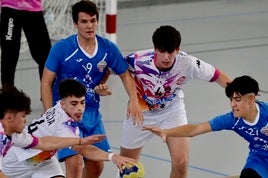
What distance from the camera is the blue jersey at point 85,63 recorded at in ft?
17.1

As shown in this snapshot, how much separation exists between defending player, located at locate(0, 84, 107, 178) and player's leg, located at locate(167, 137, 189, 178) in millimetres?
921

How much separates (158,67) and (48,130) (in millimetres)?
876

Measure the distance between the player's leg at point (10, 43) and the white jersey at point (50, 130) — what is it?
2352 mm

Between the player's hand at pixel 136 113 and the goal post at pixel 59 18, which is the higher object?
the goal post at pixel 59 18

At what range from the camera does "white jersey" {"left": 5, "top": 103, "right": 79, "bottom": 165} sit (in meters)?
4.75

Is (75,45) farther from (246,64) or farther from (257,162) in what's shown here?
(246,64)

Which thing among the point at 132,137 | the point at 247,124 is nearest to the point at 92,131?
the point at 132,137

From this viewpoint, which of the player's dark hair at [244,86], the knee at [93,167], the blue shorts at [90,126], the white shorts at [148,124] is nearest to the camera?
the player's dark hair at [244,86]

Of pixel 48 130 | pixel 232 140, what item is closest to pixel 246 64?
pixel 232 140

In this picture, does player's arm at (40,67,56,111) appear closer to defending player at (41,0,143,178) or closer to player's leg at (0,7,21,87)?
defending player at (41,0,143,178)

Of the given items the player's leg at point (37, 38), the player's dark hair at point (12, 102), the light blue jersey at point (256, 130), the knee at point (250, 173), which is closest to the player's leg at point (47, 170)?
the player's dark hair at point (12, 102)

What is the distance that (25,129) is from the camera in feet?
15.4

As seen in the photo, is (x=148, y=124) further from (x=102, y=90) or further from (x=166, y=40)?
(x=166, y=40)

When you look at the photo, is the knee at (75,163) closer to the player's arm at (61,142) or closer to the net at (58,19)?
the player's arm at (61,142)
